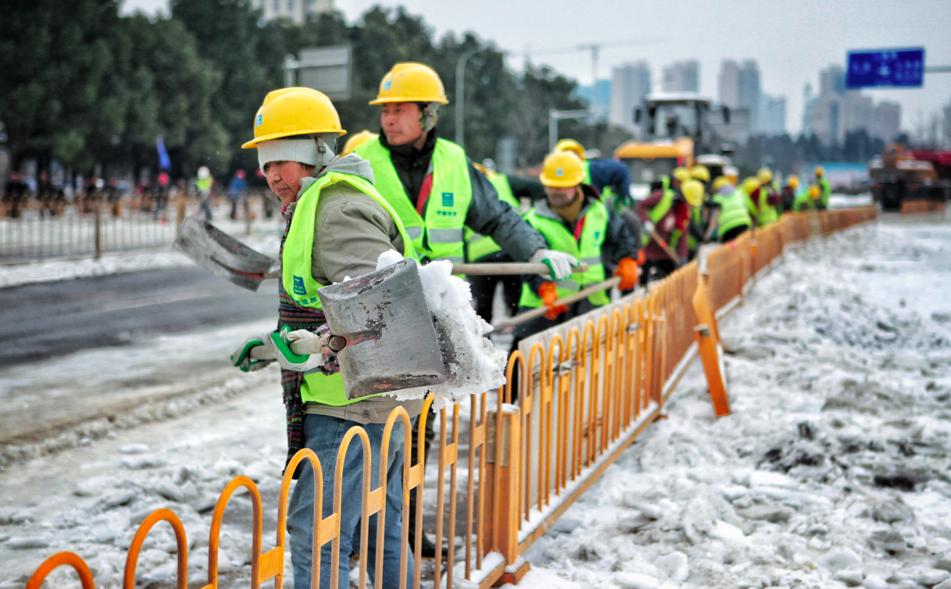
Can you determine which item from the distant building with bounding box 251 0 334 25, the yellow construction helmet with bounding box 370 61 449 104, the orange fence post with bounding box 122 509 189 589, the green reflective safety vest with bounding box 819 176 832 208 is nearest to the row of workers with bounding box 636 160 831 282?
the yellow construction helmet with bounding box 370 61 449 104

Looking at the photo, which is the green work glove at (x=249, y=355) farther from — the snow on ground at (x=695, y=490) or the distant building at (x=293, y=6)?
the distant building at (x=293, y=6)

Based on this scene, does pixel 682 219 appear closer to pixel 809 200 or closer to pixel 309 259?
pixel 309 259

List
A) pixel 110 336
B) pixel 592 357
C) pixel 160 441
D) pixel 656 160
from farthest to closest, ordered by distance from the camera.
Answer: pixel 656 160 < pixel 110 336 < pixel 160 441 < pixel 592 357

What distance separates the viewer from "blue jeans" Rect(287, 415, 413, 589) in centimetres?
312

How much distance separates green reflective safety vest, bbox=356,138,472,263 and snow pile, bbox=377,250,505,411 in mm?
2053

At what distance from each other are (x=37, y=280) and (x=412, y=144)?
1332cm

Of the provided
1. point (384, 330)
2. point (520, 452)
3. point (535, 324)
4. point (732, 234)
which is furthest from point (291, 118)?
point (732, 234)

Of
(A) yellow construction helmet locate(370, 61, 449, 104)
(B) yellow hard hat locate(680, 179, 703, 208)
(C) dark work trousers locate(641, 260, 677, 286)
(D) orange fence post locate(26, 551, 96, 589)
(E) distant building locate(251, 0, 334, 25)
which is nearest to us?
(D) orange fence post locate(26, 551, 96, 589)

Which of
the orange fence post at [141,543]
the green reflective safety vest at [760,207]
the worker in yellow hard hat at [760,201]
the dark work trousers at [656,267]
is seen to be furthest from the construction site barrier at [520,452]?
the worker in yellow hard hat at [760,201]

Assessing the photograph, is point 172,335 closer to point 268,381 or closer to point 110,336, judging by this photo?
point 110,336

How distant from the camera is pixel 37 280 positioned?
53.5 feet

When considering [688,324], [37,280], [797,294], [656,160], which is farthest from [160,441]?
[656,160]

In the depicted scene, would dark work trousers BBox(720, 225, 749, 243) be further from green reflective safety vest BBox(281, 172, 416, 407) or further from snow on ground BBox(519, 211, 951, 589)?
green reflective safety vest BBox(281, 172, 416, 407)

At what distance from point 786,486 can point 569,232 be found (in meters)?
2.18
